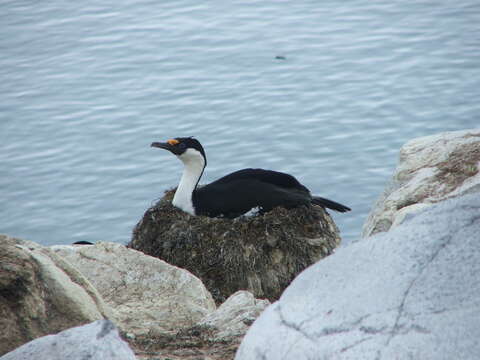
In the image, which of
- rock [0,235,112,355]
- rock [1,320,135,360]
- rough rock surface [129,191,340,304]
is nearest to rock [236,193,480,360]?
rock [1,320,135,360]

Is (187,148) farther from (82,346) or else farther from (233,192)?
(82,346)

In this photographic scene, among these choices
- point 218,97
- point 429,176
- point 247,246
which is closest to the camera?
point 429,176

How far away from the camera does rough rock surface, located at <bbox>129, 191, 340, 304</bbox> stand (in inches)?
345

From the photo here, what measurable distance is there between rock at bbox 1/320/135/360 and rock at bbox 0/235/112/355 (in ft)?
3.71

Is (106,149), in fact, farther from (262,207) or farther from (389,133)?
(262,207)

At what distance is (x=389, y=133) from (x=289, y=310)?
35.4 feet

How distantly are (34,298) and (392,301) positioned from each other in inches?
93.1

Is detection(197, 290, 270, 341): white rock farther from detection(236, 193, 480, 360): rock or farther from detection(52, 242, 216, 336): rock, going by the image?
detection(236, 193, 480, 360): rock

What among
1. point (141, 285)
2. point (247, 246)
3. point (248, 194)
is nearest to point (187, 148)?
point (248, 194)

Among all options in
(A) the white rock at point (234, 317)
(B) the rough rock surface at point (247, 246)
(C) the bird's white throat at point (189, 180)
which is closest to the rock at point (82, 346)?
(A) the white rock at point (234, 317)

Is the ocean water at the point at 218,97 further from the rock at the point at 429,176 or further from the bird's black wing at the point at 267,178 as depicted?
the rock at the point at 429,176

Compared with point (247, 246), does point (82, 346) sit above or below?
above

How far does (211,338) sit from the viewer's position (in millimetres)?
5543

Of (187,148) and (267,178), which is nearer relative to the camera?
(267,178)
